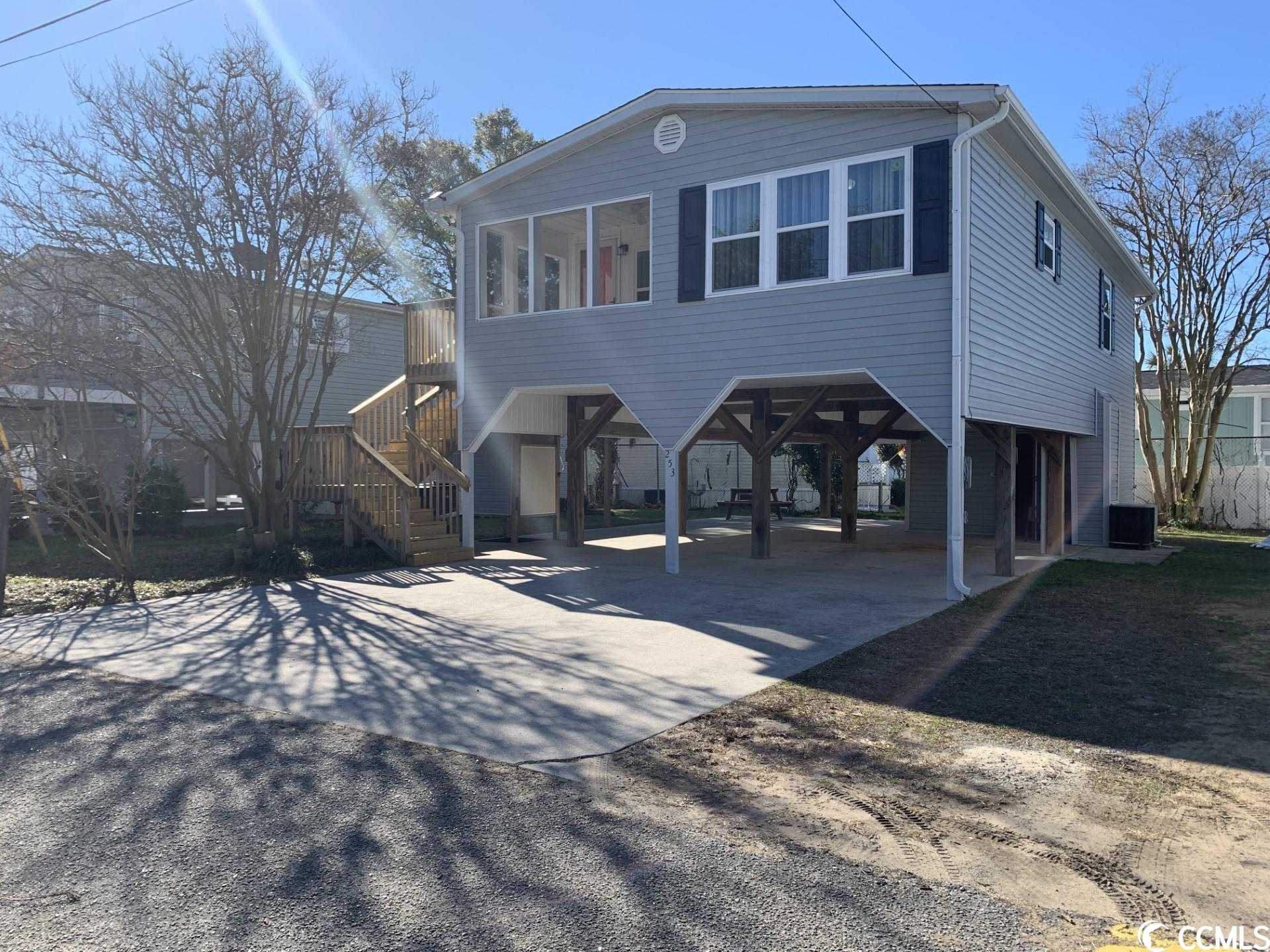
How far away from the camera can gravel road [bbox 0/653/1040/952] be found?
115 inches

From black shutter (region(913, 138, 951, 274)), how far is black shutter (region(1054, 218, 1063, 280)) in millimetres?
4440

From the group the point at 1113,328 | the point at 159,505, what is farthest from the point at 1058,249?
the point at 159,505

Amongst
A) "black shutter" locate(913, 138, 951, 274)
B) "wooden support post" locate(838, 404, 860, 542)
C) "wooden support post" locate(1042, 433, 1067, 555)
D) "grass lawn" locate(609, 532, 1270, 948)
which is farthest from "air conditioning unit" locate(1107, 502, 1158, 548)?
"black shutter" locate(913, 138, 951, 274)

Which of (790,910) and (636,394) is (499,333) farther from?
(790,910)

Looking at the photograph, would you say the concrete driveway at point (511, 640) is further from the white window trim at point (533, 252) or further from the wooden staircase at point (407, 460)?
the white window trim at point (533, 252)

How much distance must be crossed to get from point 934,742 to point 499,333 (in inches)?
387

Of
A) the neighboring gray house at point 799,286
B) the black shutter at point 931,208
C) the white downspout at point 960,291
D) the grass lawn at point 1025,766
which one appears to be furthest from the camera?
Answer: the neighboring gray house at point 799,286

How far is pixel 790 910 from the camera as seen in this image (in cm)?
307

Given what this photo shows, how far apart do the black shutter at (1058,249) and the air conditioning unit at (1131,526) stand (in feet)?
15.7

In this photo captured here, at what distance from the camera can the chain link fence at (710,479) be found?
27453mm

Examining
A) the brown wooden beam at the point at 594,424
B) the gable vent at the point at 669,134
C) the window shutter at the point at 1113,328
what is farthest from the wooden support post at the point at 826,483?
the gable vent at the point at 669,134

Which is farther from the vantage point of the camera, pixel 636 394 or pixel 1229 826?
pixel 636 394

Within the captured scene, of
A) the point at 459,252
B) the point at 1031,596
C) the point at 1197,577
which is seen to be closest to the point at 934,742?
the point at 1031,596

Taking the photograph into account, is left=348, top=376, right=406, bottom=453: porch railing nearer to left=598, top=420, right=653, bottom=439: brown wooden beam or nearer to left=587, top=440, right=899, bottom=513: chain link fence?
left=598, top=420, right=653, bottom=439: brown wooden beam
